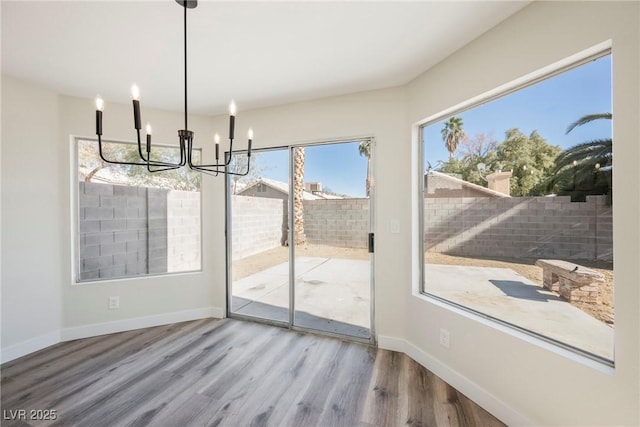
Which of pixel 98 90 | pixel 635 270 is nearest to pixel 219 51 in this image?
pixel 98 90

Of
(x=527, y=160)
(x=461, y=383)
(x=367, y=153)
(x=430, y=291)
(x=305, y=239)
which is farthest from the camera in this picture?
(x=305, y=239)

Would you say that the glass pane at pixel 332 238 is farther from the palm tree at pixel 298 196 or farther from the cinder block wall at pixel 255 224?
the cinder block wall at pixel 255 224

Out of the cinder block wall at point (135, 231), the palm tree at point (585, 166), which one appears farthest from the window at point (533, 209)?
the cinder block wall at point (135, 231)

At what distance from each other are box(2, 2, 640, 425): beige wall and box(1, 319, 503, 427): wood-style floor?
0.92ft

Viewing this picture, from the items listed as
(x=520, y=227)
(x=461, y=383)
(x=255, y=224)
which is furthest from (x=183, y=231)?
(x=520, y=227)

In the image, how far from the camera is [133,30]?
5.63 feet

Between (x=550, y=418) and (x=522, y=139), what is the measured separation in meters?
1.62

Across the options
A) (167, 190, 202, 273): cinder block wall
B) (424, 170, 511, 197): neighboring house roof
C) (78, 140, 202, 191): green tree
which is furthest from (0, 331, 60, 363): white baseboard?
(424, 170, 511, 197): neighboring house roof

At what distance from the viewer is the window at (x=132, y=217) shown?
2.86 meters

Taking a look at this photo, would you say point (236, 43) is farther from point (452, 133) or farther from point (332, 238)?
point (332, 238)

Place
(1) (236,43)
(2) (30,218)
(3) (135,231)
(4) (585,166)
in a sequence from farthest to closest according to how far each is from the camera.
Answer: (3) (135,231) → (2) (30,218) → (1) (236,43) → (4) (585,166)

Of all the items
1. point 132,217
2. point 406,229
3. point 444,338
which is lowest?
point 444,338

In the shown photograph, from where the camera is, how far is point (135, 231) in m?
3.08

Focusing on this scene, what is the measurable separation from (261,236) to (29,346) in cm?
230
